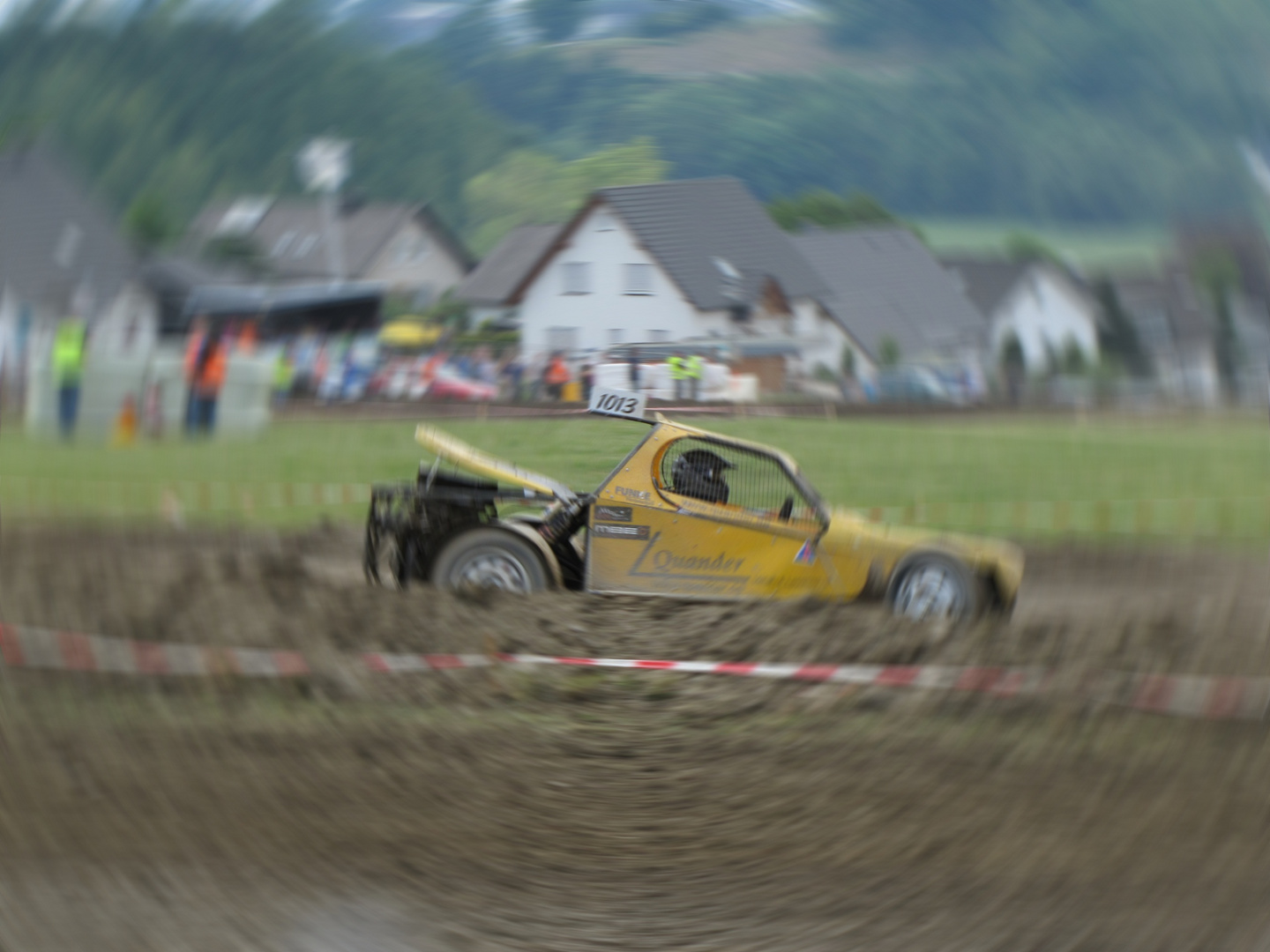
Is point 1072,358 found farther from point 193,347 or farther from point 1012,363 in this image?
point 193,347

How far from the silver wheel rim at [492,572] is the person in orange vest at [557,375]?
1916 millimetres

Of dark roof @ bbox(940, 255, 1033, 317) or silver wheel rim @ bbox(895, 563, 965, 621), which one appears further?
silver wheel rim @ bbox(895, 563, 965, 621)

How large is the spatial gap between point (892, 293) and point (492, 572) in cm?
299

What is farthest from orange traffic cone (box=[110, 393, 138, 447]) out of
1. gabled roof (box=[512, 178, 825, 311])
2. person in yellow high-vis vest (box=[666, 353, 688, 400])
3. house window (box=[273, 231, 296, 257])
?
person in yellow high-vis vest (box=[666, 353, 688, 400])

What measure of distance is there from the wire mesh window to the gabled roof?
145 centimetres

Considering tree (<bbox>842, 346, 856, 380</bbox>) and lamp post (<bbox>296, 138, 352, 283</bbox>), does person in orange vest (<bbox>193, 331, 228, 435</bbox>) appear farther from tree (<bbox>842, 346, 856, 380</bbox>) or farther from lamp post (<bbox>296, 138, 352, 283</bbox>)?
tree (<bbox>842, 346, 856, 380</bbox>)

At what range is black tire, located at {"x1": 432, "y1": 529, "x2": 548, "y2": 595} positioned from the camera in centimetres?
679

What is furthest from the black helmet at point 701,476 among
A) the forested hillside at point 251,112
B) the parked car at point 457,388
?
the forested hillside at point 251,112

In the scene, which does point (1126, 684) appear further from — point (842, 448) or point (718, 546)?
point (718, 546)

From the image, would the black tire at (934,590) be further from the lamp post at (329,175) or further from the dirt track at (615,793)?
the lamp post at (329,175)

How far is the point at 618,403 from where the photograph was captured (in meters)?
5.07

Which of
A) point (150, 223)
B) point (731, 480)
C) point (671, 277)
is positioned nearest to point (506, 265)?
point (671, 277)

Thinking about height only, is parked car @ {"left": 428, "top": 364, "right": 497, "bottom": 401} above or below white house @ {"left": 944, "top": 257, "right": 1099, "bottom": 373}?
below

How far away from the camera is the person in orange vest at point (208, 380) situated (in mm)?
5098
